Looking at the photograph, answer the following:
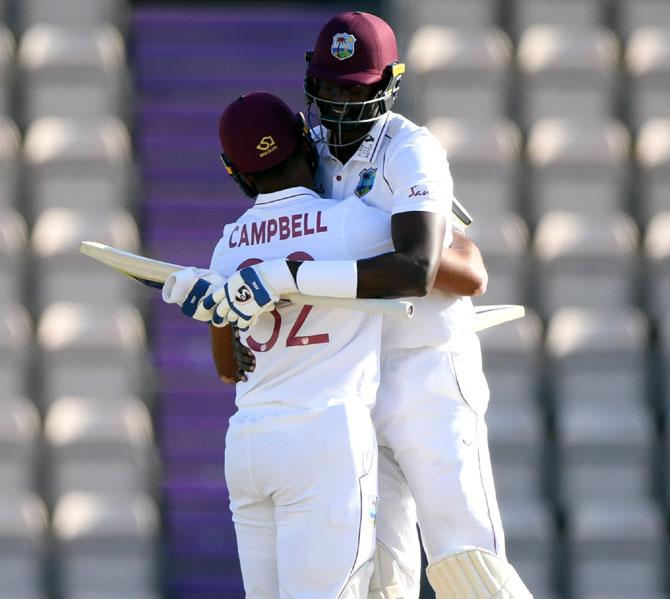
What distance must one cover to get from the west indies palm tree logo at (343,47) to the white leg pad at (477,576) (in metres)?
0.90

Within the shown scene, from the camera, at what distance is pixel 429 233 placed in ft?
8.43

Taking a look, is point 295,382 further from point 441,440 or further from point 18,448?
point 18,448

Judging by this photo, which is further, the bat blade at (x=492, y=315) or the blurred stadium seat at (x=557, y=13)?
the blurred stadium seat at (x=557, y=13)

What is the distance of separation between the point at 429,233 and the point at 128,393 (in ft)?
5.68

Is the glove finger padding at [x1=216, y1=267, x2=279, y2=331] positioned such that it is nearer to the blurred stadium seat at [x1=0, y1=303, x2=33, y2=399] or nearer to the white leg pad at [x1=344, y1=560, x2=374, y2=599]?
the white leg pad at [x1=344, y1=560, x2=374, y2=599]

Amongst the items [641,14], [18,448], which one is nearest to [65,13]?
[18,448]

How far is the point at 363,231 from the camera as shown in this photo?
2.64 metres

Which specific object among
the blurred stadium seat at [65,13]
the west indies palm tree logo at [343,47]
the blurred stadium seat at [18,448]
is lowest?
the blurred stadium seat at [18,448]

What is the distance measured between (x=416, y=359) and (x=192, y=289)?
1.43 ft

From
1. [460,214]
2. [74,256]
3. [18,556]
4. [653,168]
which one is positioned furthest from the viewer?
[653,168]

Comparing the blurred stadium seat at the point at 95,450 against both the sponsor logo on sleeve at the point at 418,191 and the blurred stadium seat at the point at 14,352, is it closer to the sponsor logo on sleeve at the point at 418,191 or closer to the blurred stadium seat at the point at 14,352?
the blurred stadium seat at the point at 14,352

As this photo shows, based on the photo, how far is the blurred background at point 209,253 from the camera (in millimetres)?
4086

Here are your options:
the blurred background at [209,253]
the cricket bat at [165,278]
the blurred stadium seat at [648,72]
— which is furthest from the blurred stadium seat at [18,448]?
the blurred stadium seat at [648,72]

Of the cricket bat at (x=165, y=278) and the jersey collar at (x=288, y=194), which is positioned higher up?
the jersey collar at (x=288, y=194)
